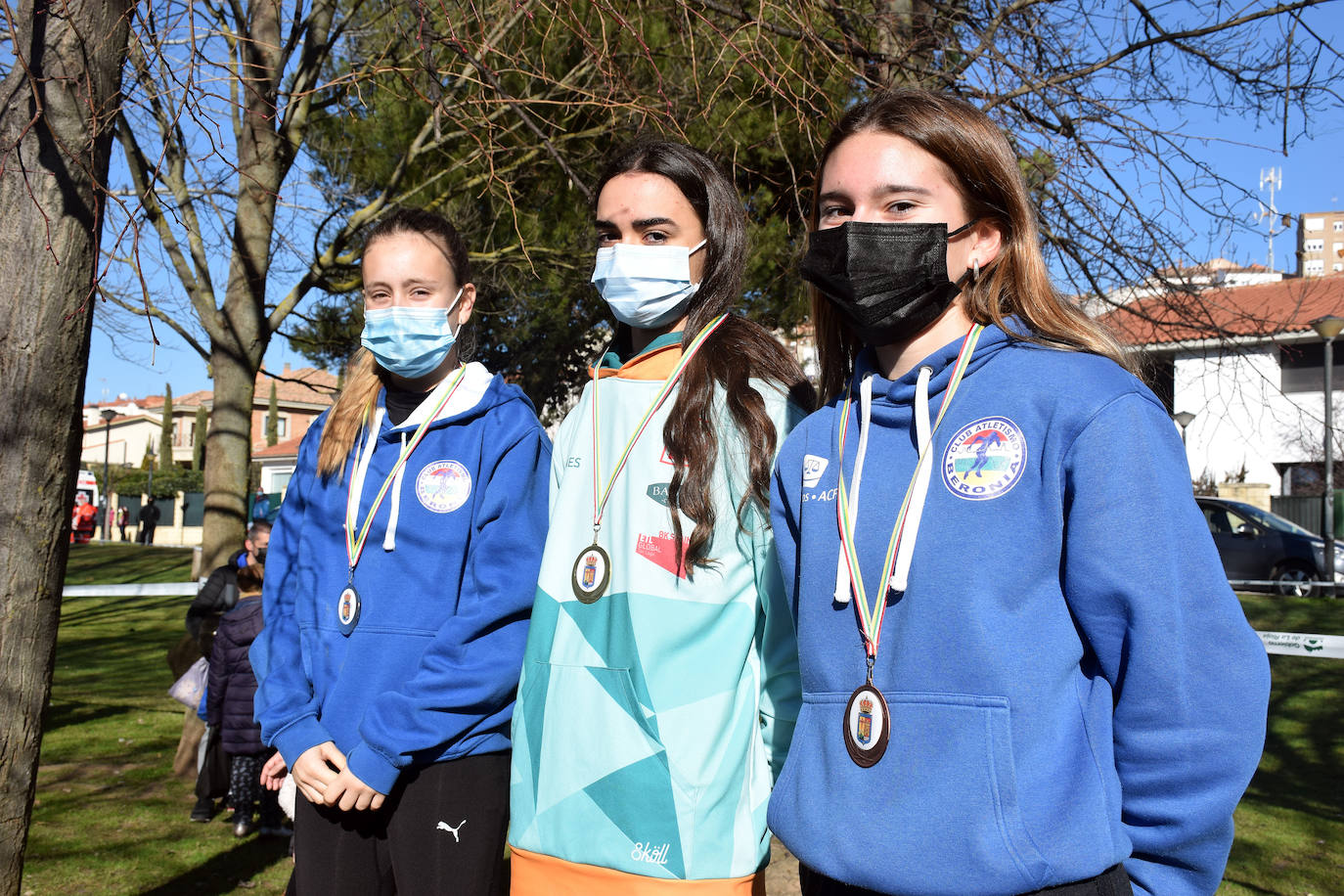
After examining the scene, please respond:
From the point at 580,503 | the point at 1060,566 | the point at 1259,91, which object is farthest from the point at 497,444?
the point at 1259,91

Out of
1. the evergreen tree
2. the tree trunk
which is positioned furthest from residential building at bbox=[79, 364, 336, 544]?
the tree trunk

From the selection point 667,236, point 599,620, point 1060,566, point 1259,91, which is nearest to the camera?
point 1060,566

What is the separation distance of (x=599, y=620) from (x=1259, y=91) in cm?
523

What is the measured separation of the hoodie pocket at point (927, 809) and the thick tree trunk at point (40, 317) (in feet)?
7.44

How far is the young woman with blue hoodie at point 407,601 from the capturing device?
7.80 feet

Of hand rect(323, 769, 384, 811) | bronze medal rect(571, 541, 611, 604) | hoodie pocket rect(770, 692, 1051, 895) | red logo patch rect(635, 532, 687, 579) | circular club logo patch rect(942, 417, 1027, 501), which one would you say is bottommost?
hand rect(323, 769, 384, 811)

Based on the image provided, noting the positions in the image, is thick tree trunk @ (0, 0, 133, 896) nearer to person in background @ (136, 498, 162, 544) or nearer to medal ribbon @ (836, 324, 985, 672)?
medal ribbon @ (836, 324, 985, 672)

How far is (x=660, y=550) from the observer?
2.23 meters

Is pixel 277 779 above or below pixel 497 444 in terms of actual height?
below

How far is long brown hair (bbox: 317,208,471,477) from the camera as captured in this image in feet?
9.27

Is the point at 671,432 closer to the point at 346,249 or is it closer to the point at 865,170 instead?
the point at 865,170

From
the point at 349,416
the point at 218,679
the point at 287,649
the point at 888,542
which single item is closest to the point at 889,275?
the point at 888,542

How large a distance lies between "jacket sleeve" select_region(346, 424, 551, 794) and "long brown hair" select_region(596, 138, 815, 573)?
0.45 m

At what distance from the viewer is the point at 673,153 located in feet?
8.55
